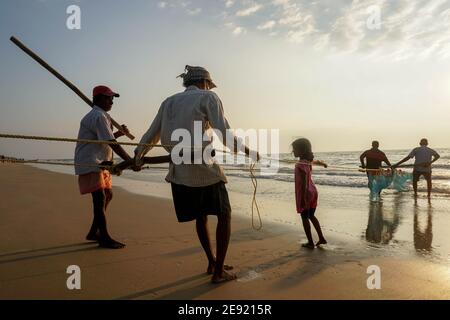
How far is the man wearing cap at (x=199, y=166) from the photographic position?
3.17 m

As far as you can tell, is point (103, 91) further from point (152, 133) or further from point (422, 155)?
point (422, 155)

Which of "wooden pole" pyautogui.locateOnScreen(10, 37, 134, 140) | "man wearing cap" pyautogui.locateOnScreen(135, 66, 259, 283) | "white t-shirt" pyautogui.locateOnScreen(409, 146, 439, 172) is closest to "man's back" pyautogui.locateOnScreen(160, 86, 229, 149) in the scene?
"man wearing cap" pyautogui.locateOnScreen(135, 66, 259, 283)

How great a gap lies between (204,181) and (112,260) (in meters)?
1.47

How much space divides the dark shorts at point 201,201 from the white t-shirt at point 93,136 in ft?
4.40

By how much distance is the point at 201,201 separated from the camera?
10.6 ft

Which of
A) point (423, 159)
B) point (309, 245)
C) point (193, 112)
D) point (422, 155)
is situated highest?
point (193, 112)

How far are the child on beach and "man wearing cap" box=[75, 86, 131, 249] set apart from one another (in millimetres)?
2211

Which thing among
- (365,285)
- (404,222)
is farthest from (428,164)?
(365,285)

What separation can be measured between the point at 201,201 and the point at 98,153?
1636 millimetres

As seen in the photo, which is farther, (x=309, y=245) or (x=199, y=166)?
(x=309, y=245)

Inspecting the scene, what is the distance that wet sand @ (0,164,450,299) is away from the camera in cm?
305

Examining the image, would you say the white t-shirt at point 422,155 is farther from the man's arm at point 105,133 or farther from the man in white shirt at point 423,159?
the man's arm at point 105,133

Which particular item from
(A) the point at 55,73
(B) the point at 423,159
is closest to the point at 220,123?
(A) the point at 55,73
